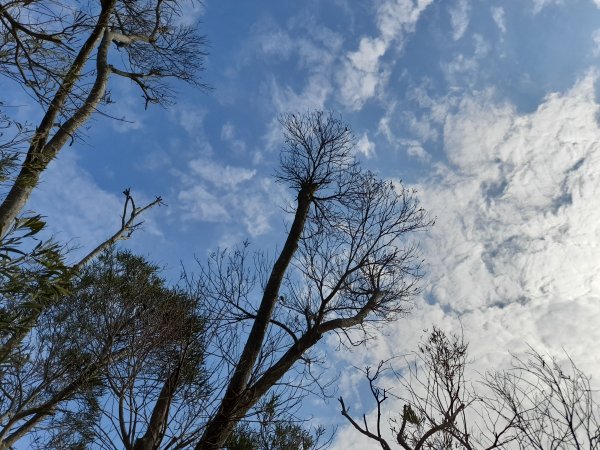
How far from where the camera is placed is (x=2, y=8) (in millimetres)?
2914

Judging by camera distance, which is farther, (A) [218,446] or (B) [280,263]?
(B) [280,263]

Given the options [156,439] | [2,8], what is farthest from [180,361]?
[2,8]

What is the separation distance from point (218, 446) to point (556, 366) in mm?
3694

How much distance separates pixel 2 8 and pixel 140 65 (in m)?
4.03

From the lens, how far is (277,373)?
5.39 m

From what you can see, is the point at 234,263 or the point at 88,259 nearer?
the point at 88,259

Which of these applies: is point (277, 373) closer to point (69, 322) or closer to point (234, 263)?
point (234, 263)

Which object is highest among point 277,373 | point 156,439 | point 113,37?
point 113,37

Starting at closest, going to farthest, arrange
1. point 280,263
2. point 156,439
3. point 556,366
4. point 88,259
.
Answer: point 156,439
point 556,366
point 88,259
point 280,263

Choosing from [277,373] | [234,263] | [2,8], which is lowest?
[277,373]

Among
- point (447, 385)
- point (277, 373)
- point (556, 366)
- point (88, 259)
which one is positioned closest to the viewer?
point (556, 366)

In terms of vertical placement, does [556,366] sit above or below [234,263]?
below

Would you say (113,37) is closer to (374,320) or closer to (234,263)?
(234,263)

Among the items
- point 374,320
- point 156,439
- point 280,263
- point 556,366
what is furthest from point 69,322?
point 556,366
